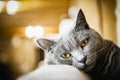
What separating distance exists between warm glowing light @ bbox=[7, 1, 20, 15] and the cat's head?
122 mm

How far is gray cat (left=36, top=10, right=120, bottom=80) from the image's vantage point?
75cm

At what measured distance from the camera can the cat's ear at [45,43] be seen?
78cm

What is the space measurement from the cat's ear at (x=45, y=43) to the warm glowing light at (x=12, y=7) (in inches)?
4.7

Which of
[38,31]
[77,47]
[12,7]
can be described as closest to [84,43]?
[77,47]

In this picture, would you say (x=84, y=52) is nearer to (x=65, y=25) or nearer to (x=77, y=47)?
(x=77, y=47)

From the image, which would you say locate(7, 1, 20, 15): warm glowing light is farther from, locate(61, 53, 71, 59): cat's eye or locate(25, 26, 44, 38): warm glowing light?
locate(61, 53, 71, 59): cat's eye

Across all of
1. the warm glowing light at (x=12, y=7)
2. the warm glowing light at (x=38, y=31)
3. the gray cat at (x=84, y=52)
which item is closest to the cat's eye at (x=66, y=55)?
the gray cat at (x=84, y=52)

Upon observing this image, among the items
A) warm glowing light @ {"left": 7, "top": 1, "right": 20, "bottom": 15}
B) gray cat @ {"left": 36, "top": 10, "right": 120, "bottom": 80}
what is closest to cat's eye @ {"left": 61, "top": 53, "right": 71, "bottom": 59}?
gray cat @ {"left": 36, "top": 10, "right": 120, "bottom": 80}

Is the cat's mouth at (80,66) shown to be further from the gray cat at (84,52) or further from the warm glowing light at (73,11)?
the warm glowing light at (73,11)

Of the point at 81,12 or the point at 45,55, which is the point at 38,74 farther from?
the point at 81,12

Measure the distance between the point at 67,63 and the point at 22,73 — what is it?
0.47ft

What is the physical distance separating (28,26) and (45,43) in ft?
0.27

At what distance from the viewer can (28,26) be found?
2.66ft

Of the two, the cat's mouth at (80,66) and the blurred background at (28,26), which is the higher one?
the blurred background at (28,26)
